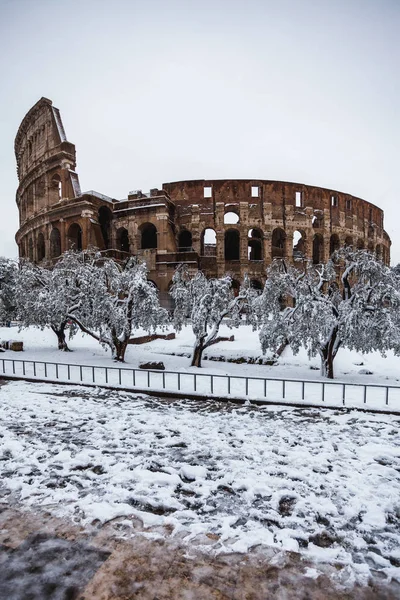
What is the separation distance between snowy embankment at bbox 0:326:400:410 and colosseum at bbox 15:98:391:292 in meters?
13.1

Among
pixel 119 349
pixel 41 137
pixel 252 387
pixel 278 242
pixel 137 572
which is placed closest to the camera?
pixel 137 572

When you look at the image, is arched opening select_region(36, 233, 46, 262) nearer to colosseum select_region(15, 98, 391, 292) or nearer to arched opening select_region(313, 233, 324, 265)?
colosseum select_region(15, 98, 391, 292)

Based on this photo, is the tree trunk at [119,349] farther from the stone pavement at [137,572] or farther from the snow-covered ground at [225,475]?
the stone pavement at [137,572]

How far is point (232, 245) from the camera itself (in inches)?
1599

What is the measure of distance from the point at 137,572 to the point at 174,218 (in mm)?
34385

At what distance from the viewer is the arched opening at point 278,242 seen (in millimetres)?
36781

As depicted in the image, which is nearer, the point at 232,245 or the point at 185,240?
the point at 185,240

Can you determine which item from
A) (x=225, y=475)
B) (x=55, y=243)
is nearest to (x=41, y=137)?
(x=55, y=243)

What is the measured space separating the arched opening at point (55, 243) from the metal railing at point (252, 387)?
24.5 meters

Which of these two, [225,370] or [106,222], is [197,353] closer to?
[225,370]

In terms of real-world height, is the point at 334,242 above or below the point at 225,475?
above

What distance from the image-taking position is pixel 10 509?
12.0 ft

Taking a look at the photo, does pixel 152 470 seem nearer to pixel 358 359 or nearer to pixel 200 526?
pixel 200 526

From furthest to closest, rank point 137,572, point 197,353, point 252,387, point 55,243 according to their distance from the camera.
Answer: point 55,243, point 197,353, point 252,387, point 137,572
